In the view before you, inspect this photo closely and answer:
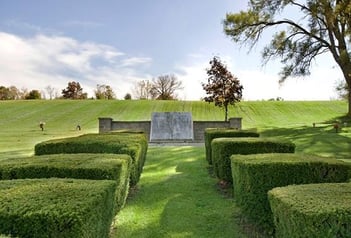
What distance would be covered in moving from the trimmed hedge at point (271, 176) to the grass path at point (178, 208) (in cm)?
47

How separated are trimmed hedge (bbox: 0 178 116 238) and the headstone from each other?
12081 mm

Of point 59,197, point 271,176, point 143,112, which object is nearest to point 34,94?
Result: point 143,112

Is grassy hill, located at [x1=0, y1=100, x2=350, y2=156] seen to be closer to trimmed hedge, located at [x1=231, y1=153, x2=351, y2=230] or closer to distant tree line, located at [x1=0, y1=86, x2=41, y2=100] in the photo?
distant tree line, located at [x1=0, y1=86, x2=41, y2=100]

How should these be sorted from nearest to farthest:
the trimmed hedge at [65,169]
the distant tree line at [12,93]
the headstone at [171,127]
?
the trimmed hedge at [65,169], the headstone at [171,127], the distant tree line at [12,93]

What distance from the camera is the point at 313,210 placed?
2.41 meters

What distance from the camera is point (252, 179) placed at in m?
4.04

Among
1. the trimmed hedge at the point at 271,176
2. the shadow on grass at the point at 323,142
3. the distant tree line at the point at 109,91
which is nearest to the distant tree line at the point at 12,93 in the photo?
the distant tree line at the point at 109,91

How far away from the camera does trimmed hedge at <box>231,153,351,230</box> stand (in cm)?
395

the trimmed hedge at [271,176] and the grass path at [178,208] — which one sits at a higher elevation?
the trimmed hedge at [271,176]

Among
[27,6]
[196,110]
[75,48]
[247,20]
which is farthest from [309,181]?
[196,110]

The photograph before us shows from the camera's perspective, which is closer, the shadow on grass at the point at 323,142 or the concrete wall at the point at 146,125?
the shadow on grass at the point at 323,142

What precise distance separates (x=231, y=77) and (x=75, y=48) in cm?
858

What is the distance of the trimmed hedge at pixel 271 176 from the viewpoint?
3.95m

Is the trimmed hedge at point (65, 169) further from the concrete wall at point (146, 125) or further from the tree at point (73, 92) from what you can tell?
the tree at point (73, 92)
